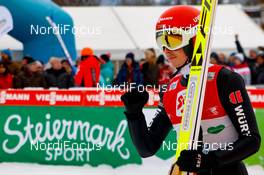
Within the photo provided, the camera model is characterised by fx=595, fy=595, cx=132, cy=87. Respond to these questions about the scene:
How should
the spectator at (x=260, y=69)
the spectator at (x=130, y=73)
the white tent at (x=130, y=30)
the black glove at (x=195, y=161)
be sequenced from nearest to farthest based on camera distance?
1. the black glove at (x=195, y=161)
2. the spectator at (x=130, y=73)
3. the spectator at (x=260, y=69)
4. the white tent at (x=130, y=30)

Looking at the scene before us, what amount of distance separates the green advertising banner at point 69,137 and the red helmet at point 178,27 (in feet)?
17.0

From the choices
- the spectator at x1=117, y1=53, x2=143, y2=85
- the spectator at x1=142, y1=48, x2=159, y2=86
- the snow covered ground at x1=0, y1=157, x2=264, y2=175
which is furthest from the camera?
the spectator at x1=142, y1=48, x2=159, y2=86

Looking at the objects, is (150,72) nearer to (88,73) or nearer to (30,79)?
(88,73)

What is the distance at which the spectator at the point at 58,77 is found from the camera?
11.0 metres

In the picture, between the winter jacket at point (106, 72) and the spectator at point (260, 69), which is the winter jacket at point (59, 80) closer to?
the winter jacket at point (106, 72)

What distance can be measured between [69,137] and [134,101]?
5.43m

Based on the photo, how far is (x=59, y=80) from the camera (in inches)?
437

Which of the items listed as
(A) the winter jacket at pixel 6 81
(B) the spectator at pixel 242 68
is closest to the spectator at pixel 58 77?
(A) the winter jacket at pixel 6 81

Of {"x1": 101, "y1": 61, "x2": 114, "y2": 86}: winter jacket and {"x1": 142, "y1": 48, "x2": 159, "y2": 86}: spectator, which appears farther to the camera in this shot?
{"x1": 142, "y1": 48, "x2": 159, "y2": 86}: spectator

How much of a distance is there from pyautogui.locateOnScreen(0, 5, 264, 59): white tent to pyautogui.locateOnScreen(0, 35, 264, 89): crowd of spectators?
18.9 ft

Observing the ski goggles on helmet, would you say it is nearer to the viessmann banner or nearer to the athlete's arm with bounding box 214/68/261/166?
the athlete's arm with bounding box 214/68/261/166

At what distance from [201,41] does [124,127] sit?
5.64 metres

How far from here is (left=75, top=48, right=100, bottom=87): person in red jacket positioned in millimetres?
9711

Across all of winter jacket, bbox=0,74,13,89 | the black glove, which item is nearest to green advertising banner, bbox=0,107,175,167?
winter jacket, bbox=0,74,13,89
